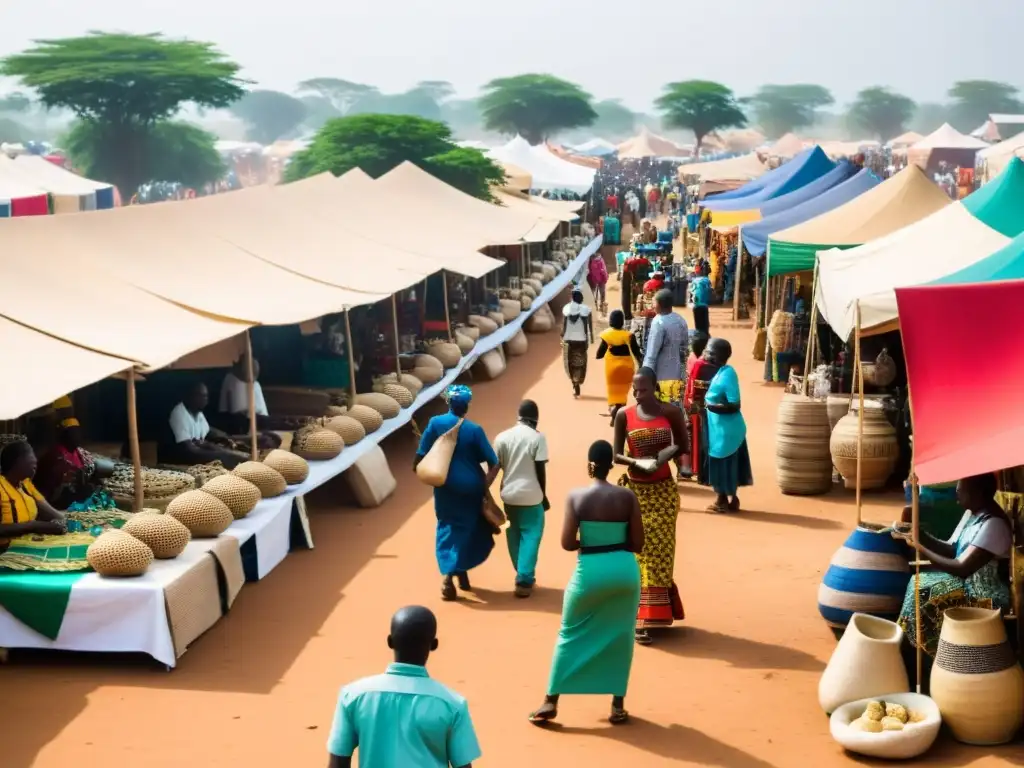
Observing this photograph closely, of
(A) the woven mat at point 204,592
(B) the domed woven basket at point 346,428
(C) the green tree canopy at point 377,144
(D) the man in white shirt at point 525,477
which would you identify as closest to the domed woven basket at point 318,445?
(B) the domed woven basket at point 346,428

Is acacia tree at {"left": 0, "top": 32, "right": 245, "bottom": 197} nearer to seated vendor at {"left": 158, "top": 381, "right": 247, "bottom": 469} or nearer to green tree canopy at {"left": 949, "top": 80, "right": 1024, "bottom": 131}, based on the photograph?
seated vendor at {"left": 158, "top": 381, "right": 247, "bottom": 469}

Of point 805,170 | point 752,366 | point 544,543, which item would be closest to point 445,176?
point 805,170

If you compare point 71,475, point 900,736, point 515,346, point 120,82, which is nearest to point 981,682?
point 900,736

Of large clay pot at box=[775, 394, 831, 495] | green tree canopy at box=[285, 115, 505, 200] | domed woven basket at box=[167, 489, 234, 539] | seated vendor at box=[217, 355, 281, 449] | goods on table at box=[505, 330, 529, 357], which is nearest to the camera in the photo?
domed woven basket at box=[167, 489, 234, 539]

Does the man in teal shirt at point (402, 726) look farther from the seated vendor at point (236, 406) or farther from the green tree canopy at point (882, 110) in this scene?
the green tree canopy at point (882, 110)

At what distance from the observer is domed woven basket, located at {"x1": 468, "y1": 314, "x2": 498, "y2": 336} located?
20797 millimetres

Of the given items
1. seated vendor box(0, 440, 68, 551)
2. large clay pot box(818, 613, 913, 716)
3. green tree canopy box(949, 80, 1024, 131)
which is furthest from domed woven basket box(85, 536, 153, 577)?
green tree canopy box(949, 80, 1024, 131)

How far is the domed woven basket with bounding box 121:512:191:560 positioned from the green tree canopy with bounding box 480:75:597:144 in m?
93.6

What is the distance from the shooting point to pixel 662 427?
8695mm

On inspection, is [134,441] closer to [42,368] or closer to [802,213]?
[42,368]

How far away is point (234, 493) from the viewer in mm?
10016

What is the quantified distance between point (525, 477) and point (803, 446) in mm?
4086

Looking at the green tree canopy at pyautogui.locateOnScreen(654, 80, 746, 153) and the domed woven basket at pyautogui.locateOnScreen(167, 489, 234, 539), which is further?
the green tree canopy at pyautogui.locateOnScreen(654, 80, 746, 153)

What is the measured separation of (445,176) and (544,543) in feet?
75.6
